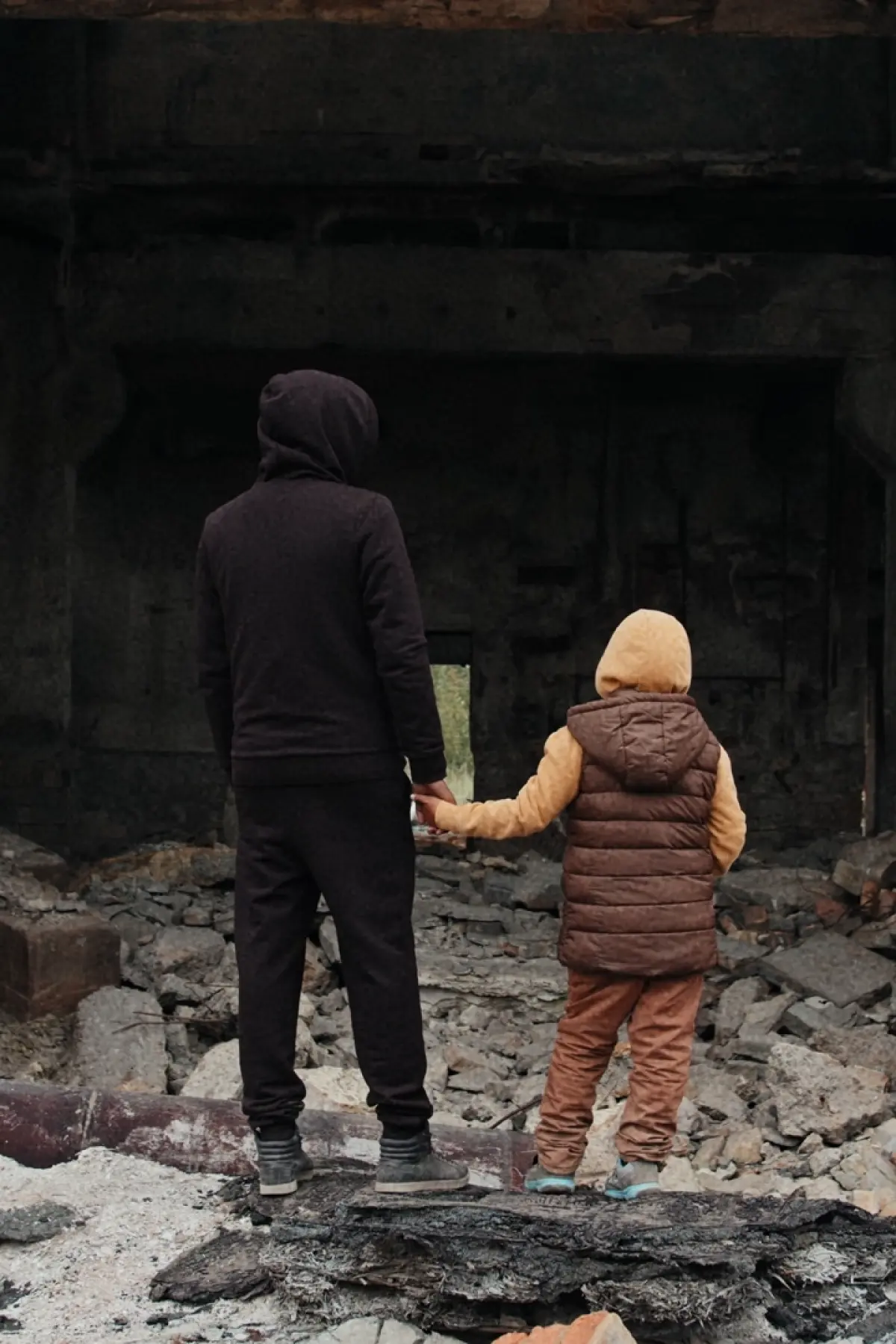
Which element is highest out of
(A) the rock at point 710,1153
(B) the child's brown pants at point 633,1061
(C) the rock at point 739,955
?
(B) the child's brown pants at point 633,1061

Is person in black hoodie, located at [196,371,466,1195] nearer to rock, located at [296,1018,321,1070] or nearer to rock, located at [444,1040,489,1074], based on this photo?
rock, located at [296,1018,321,1070]

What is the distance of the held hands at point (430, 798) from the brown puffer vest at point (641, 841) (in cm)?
36

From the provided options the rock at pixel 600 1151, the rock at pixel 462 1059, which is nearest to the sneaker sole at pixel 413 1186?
the rock at pixel 600 1151

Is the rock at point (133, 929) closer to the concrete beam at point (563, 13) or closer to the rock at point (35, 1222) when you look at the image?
the rock at point (35, 1222)

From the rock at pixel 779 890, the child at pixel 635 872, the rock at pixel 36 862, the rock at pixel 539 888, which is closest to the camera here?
the child at pixel 635 872

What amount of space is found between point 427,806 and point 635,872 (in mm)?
518

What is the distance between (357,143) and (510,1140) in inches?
316

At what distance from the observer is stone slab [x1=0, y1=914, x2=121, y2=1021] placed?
745cm

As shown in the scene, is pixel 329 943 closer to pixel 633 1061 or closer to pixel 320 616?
pixel 633 1061

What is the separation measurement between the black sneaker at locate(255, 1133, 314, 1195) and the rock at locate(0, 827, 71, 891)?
6028mm

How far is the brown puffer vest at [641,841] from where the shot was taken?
3447 millimetres

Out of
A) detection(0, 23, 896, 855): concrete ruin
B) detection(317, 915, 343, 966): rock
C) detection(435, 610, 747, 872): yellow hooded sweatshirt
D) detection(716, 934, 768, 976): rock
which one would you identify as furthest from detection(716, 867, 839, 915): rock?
detection(435, 610, 747, 872): yellow hooded sweatshirt

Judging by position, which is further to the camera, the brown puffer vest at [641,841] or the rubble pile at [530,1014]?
the rubble pile at [530,1014]

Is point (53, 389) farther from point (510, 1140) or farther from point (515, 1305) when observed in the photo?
point (515, 1305)
